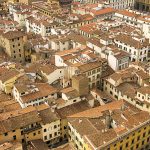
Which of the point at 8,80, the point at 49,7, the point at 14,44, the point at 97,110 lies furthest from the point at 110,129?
the point at 49,7

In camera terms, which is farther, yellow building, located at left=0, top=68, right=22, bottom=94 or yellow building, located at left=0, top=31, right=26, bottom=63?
yellow building, located at left=0, top=31, right=26, bottom=63

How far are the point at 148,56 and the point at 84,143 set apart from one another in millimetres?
50414

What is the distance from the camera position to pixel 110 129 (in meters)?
56.5

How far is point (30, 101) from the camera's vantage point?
66.9m

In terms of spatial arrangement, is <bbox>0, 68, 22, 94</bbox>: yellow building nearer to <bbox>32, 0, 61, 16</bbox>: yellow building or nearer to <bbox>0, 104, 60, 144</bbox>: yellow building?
<bbox>0, 104, 60, 144</bbox>: yellow building

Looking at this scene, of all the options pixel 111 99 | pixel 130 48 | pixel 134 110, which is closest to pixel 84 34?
pixel 130 48

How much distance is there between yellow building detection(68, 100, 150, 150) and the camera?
54281 mm

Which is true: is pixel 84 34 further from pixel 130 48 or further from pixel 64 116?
pixel 64 116

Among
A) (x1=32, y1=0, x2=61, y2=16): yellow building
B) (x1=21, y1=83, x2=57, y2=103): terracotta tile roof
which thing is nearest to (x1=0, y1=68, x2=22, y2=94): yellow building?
(x1=21, y1=83, x2=57, y2=103): terracotta tile roof

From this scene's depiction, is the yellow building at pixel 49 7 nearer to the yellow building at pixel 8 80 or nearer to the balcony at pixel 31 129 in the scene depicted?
the yellow building at pixel 8 80

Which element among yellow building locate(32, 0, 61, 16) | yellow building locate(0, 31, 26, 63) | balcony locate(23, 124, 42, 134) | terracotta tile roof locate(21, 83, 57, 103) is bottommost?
balcony locate(23, 124, 42, 134)

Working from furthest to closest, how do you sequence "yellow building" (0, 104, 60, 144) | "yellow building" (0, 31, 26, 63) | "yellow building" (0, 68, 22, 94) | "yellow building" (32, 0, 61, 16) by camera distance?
"yellow building" (32, 0, 61, 16) → "yellow building" (0, 31, 26, 63) → "yellow building" (0, 68, 22, 94) → "yellow building" (0, 104, 60, 144)

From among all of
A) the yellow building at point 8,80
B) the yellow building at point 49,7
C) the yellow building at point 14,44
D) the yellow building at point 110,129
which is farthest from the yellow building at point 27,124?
the yellow building at point 49,7

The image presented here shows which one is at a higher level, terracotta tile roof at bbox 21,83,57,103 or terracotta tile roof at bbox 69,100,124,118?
terracotta tile roof at bbox 21,83,57,103
